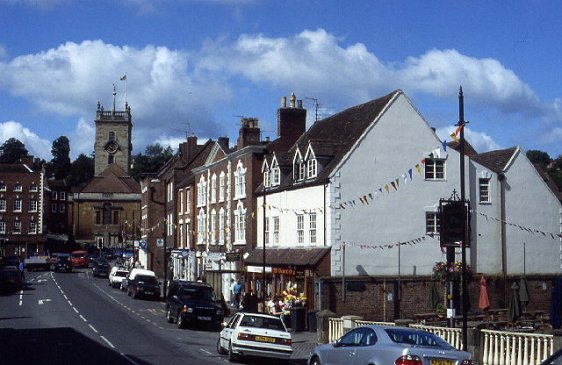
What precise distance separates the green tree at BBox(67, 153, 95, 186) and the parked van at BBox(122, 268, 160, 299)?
137553 millimetres

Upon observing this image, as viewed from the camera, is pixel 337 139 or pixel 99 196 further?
pixel 99 196

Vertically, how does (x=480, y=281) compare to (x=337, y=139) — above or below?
below

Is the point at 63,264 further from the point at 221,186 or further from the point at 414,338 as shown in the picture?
the point at 414,338

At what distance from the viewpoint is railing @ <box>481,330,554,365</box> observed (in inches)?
770

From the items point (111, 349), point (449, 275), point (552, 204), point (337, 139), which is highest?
point (337, 139)

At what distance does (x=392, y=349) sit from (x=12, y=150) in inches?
7515

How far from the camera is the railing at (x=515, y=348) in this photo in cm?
1956

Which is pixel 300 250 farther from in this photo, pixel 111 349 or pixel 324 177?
pixel 111 349

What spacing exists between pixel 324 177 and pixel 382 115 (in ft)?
13.7

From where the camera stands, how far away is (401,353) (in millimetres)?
16438

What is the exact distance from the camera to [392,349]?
1669 cm

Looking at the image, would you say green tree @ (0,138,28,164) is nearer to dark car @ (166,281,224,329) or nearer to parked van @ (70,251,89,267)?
parked van @ (70,251,89,267)

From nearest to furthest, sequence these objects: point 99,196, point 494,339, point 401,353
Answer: point 401,353 → point 494,339 → point 99,196

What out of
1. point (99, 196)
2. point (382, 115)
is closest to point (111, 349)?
point (382, 115)
